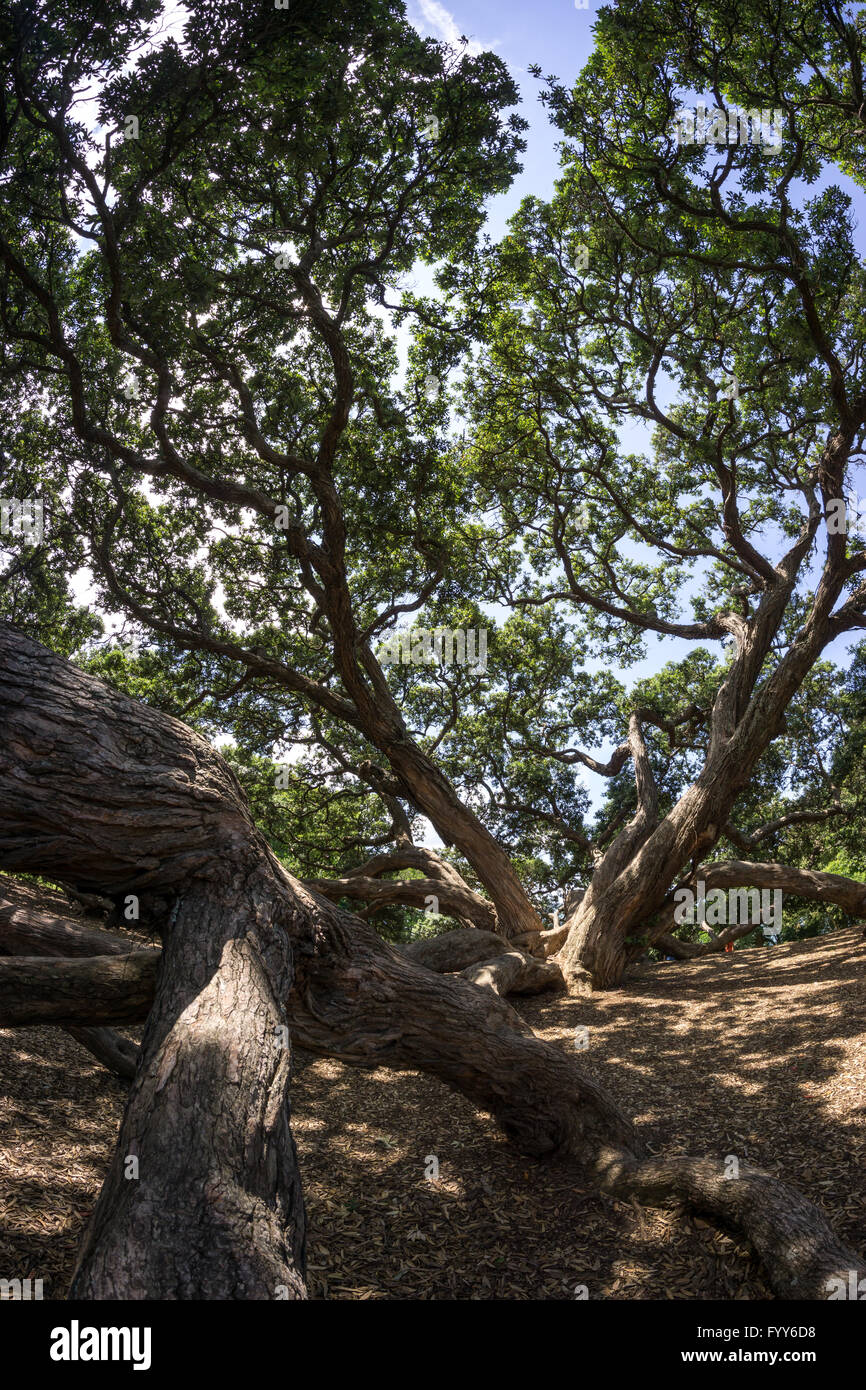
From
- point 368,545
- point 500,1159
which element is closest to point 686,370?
point 368,545

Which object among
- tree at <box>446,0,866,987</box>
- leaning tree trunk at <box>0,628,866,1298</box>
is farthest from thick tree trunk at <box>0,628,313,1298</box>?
tree at <box>446,0,866,987</box>

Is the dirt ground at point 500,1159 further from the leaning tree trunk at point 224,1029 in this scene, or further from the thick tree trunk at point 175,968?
the thick tree trunk at point 175,968

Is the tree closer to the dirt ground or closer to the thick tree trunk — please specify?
the dirt ground

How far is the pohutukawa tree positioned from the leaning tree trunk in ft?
0.06

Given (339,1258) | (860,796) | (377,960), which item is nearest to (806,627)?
(860,796)

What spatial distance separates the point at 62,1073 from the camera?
5.57m

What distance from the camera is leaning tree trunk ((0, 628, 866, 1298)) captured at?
8.18ft

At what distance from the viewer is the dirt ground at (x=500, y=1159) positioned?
3592mm

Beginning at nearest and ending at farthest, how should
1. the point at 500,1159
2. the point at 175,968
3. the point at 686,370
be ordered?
1. the point at 175,968
2. the point at 500,1159
3. the point at 686,370

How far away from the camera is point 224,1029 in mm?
3129

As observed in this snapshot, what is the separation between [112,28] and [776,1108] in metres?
9.02

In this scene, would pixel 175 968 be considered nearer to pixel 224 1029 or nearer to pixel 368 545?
pixel 224 1029

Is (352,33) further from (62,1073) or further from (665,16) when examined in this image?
(62,1073)

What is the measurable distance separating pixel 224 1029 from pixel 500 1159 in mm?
2652
